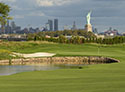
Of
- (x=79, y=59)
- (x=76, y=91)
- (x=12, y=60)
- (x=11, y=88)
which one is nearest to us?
(x=76, y=91)

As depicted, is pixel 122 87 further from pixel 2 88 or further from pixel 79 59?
pixel 79 59

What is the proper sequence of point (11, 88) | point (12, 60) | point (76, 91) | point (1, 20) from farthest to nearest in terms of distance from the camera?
point (1, 20)
point (12, 60)
point (11, 88)
point (76, 91)

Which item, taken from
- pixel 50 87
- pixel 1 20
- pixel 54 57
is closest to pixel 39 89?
pixel 50 87

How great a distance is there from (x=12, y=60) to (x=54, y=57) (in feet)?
20.0

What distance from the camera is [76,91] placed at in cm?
1152

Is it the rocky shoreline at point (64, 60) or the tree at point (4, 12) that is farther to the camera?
the tree at point (4, 12)

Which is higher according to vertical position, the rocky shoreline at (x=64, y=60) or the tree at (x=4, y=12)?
the tree at (x=4, y=12)

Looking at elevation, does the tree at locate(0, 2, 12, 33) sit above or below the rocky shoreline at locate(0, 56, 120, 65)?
above

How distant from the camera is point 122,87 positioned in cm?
1191

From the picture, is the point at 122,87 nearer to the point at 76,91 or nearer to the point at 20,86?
the point at 76,91

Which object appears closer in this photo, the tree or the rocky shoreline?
the rocky shoreline

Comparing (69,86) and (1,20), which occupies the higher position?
(1,20)

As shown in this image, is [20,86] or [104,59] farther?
[104,59]

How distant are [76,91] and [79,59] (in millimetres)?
30129
